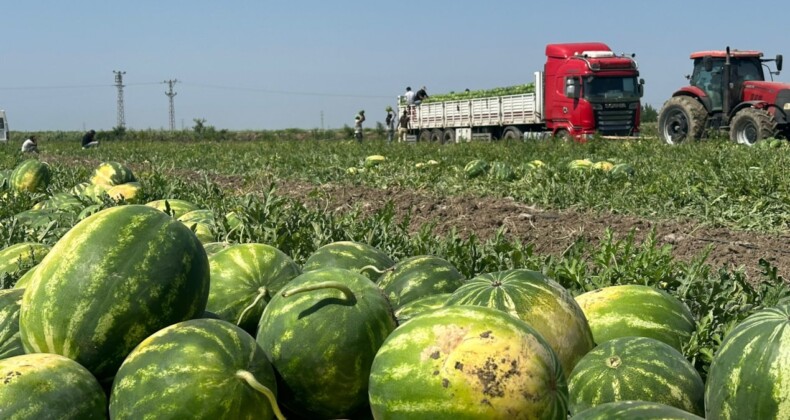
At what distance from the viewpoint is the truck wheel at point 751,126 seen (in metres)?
19.3

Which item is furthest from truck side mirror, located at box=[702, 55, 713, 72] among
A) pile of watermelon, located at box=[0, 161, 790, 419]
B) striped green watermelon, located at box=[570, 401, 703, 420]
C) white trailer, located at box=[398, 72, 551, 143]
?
striped green watermelon, located at box=[570, 401, 703, 420]

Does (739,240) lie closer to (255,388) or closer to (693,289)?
(693,289)

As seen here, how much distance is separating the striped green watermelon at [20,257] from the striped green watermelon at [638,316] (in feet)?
8.39

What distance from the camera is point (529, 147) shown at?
Answer: 1834cm

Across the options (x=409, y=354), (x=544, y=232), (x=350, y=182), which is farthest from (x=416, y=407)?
(x=350, y=182)

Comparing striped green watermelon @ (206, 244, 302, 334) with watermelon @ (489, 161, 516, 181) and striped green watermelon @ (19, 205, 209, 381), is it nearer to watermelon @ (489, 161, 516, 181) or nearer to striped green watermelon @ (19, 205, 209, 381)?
striped green watermelon @ (19, 205, 209, 381)

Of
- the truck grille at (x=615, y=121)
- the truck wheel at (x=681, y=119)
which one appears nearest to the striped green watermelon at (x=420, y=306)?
the truck wheel at (x=681, y=119)

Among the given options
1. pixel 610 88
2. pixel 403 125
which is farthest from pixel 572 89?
pixel 403 125

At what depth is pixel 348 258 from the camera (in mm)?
3660

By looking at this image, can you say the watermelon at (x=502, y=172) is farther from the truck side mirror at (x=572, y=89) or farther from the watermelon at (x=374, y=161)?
the truck side mirror at (x=572, y=89)

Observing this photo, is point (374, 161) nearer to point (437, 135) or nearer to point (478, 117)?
point (478, 117)

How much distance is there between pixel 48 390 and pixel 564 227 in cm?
723

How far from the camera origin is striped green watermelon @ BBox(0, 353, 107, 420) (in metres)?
2.13

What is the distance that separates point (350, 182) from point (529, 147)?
548cm
